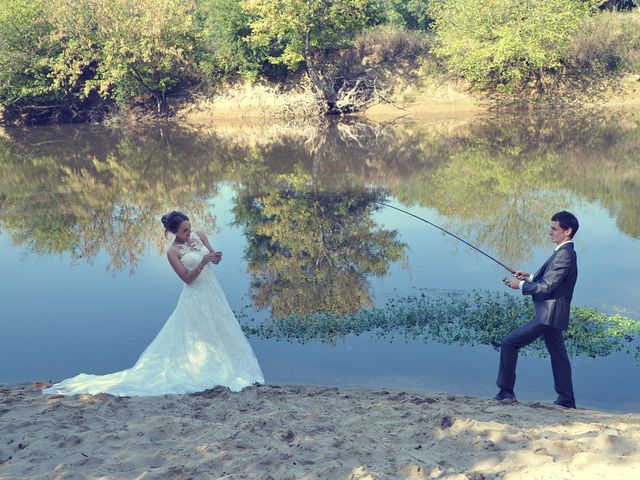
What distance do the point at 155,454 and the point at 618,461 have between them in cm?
373

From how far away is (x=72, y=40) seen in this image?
122 feet

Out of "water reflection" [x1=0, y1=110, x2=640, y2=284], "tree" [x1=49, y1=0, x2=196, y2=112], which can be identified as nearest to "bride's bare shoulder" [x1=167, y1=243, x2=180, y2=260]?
"water reflection" [x1=0, y1=110, x2=640, y2=284]

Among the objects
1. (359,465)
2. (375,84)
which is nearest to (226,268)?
(359,465)

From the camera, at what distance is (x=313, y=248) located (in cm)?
1312

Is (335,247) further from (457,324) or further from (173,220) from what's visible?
(173,220)

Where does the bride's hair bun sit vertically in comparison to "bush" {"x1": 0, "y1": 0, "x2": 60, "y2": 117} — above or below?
below

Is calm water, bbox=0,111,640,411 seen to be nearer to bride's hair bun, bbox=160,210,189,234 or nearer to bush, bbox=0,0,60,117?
bride's hair bun, bbox=160,210,189,234

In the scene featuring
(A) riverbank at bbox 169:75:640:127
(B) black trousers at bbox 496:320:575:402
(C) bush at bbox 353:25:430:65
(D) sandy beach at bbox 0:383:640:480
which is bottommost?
(D) sandy beach at bbox 0:383:640:480

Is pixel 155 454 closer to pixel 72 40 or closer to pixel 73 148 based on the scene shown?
pixel 73 148

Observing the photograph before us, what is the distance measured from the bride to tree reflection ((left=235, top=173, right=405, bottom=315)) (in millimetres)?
2760

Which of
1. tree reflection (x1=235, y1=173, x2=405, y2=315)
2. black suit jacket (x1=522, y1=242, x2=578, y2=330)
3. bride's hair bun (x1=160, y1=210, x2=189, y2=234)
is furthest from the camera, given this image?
tree reflection (x1=235, y1=173, x2=405, y2=315)

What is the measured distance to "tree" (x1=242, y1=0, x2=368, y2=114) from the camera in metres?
33.6

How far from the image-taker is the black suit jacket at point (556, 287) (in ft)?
20.6

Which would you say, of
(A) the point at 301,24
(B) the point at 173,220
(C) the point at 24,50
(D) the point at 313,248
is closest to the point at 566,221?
(B) the point at 173,220
